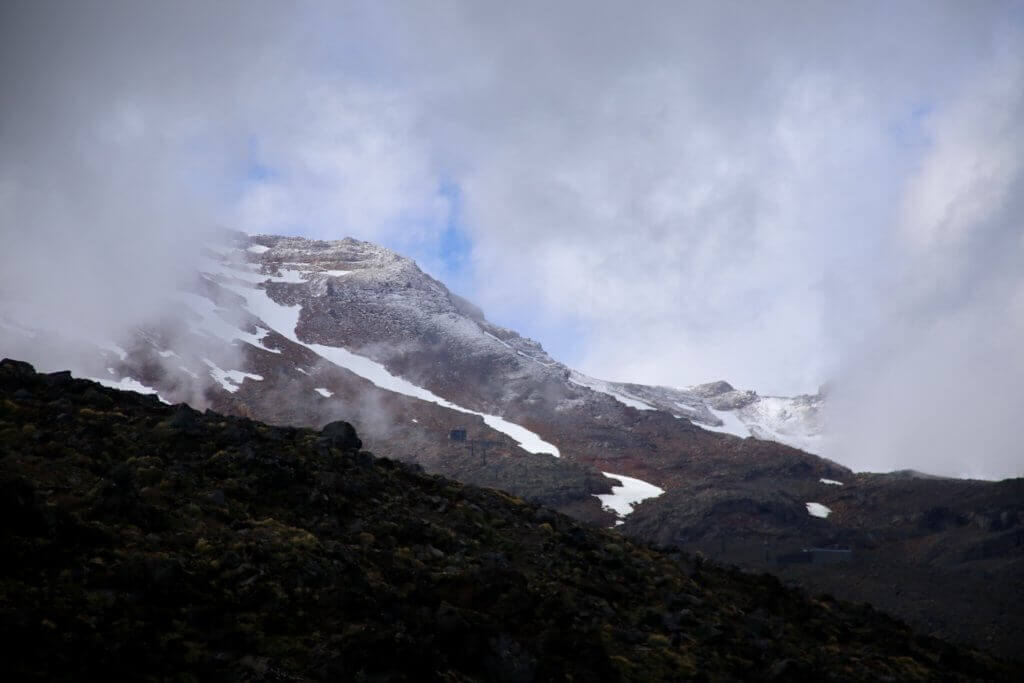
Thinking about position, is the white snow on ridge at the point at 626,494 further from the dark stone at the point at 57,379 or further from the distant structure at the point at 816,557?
the dark stone at the point at 57,379

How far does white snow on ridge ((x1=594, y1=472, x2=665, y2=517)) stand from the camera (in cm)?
10617

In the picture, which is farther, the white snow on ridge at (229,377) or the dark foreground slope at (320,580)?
the white snow on ridge at (229,377)

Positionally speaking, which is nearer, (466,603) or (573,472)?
(466,603)

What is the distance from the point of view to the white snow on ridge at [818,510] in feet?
347

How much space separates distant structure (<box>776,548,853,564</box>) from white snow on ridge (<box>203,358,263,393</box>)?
95960mm

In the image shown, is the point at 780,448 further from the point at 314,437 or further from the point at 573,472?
the point at 314,437

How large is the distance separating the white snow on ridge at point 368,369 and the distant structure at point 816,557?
48954 mm

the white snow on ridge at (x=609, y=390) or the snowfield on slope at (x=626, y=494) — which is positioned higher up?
the white snow on ridge at (x=609, y=390)

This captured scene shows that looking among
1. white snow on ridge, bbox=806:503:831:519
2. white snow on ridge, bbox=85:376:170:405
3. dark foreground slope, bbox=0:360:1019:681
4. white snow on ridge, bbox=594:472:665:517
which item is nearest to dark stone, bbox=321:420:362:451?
dark foreground slope, bbox=0:360:1019:681

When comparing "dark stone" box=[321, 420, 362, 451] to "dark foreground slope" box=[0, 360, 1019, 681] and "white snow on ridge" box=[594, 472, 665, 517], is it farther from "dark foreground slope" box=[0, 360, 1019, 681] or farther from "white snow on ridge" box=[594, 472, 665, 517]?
"white snow on ridge" box=[594, 472, 665, 517]

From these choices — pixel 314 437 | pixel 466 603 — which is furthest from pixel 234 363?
pixel 466 603

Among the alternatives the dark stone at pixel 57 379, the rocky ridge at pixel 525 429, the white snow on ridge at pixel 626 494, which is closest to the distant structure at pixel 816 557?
the rocky ridge at pixel 525 429

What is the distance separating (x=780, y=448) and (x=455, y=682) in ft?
453

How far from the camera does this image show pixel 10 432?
79.6 feet
